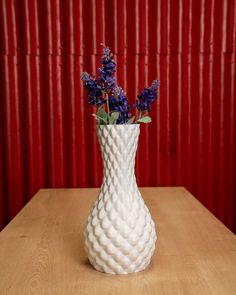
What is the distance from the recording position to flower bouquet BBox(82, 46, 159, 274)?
867mm

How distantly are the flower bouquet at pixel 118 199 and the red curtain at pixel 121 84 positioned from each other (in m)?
1.24

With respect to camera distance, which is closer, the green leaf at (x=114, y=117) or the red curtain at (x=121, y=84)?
the green leaf at (x=114, y=117)

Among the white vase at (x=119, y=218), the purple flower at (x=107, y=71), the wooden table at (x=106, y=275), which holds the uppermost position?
the purple flower at (x=107, y=71)

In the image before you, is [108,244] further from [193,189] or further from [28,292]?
[193,189]

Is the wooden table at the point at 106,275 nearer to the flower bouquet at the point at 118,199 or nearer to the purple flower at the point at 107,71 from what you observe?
the flower bouquet at the point at 118,199

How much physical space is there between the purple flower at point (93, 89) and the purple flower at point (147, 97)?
0.09 meters

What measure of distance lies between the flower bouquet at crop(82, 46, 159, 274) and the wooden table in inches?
1.9

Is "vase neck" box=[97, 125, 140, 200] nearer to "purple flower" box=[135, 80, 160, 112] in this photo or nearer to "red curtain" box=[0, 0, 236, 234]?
"purple flower" box=[135, 80, 160, 112]

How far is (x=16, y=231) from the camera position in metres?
1.23

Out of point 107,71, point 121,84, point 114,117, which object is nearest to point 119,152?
point 114,117

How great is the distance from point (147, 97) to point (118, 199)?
0.79 feet

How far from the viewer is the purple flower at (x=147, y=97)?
2.83ft

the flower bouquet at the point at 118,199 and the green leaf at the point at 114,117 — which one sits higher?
the green leaf at the point at 114,117

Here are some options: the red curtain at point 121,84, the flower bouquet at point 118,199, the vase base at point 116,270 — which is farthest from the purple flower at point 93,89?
the red curtain at point 121,84
